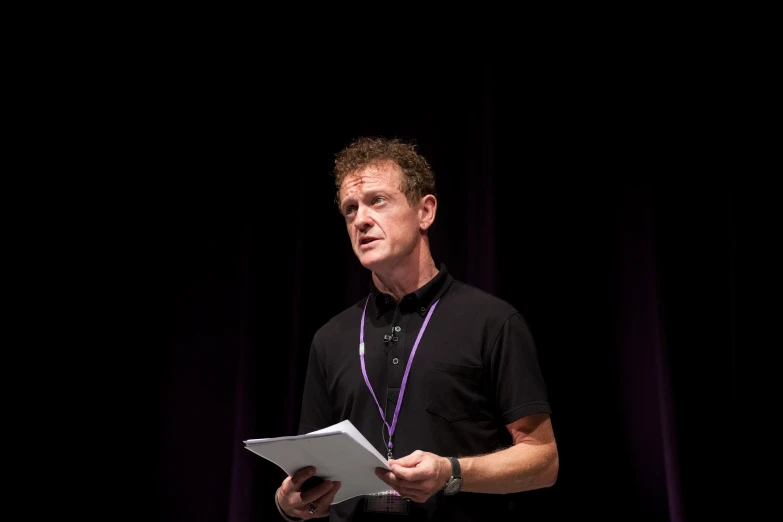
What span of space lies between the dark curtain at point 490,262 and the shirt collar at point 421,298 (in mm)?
445

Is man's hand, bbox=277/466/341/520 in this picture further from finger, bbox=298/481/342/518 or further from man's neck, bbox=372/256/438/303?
man's neck, bbox=372/256/438/303

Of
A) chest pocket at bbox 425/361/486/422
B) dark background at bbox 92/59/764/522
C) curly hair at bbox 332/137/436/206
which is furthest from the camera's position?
dark background at bbox 92/59/764/522

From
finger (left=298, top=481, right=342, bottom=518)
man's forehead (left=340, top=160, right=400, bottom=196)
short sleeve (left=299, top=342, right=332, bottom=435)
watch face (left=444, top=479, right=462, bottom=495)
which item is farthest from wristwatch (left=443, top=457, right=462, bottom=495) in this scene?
man's forehead (left=340, top=160, right=400, bottom=196)

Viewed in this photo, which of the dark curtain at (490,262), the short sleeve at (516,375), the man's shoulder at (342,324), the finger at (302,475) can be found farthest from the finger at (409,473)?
the dark curtain at (490,262)

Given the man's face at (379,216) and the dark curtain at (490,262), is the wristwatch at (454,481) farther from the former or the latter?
the dark curtain at (490,262)

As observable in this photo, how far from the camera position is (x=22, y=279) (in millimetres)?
2506

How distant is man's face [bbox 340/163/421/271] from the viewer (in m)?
1.85

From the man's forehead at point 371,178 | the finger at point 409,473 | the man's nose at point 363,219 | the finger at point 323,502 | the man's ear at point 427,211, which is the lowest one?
the finger at point 323,502

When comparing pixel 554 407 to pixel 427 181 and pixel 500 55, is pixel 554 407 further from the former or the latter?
pixel 500 55

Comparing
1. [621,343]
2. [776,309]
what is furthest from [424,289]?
[776,309]

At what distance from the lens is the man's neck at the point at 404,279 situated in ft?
6.20

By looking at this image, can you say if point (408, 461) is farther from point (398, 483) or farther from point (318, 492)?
point (318, 492)

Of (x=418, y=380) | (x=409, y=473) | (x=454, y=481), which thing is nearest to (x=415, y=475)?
(x=409, y=473)

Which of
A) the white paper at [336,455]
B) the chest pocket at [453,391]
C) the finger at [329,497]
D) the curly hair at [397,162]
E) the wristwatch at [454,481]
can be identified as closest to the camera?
the white paper at [336,455]
